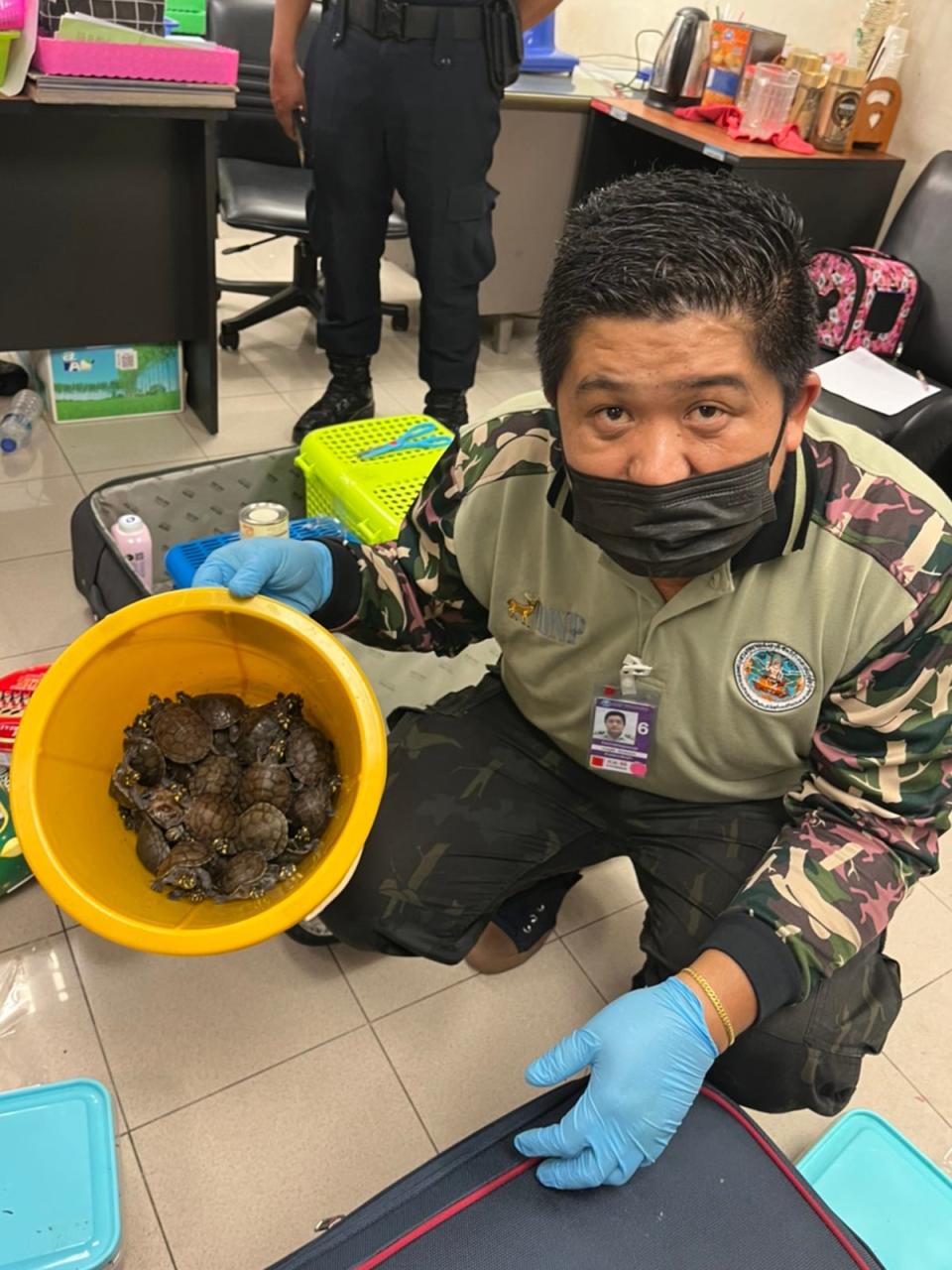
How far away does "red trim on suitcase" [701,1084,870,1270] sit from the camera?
2.97 ft

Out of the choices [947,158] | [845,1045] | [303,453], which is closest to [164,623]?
[845,1045]

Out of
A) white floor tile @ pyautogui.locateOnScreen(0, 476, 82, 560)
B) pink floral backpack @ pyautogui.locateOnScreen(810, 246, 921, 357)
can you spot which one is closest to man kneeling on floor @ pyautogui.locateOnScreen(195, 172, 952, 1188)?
white floor tile @ pyautogui.locateOnScreen(0, 476, 82, 560)

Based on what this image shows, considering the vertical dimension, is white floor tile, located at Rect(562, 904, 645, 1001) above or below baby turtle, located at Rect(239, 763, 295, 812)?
below

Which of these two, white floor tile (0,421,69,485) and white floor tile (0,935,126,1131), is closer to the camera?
white floor tile (0,935,126,1131)

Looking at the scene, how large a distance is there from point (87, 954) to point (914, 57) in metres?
3.30

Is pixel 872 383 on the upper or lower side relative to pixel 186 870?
upper

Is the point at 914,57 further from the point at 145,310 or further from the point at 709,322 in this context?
the point at 709,322

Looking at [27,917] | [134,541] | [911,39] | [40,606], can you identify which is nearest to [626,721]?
[27,917]

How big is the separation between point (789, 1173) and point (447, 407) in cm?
211

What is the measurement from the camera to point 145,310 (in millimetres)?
2574

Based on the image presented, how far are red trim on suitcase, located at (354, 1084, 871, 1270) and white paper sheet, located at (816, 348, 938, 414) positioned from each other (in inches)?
74.0

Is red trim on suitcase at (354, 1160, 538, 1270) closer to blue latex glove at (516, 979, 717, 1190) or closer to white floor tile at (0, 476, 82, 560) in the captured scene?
blue latex glove at (516, 979, 717, 1190)

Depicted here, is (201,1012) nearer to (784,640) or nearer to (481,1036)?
(481,1036)

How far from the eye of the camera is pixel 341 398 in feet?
8.83
